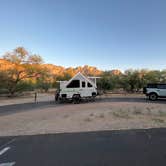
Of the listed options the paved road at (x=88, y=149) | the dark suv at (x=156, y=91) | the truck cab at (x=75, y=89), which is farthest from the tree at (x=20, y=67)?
the paved road at (x=88, y=149)

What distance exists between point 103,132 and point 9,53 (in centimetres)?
2460

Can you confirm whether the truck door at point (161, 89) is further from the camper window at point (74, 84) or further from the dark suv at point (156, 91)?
the camper window at point (74, 84)

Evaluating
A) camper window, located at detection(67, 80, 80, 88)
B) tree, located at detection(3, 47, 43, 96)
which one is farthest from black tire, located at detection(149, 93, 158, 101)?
tree, located at detection(3, 47, 43, 96)

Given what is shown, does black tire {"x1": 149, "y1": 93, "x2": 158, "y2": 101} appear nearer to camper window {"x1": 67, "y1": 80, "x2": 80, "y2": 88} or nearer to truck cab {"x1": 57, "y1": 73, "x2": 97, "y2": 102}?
truck cab {"x1": 57, "y1": 73, "x2": 97, "y2": 102}

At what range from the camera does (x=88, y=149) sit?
15.0 ft

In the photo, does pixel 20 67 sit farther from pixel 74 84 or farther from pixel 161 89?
pixel 161 89

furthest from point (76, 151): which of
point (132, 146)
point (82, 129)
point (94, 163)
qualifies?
point (82, 129)

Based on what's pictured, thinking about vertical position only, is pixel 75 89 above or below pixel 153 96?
above

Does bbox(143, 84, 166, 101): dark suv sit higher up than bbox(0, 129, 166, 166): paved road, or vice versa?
bbox(143, 84, 166, 101): dark suv

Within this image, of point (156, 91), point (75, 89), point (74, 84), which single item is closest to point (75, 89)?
point (75, 89)

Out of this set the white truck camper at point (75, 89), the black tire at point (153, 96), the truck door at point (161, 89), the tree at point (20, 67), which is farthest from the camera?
the tree at point (20, 67)

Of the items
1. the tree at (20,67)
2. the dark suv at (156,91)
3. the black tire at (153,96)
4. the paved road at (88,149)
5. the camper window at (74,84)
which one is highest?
the tree at (20,67)

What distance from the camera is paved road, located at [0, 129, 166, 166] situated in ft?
12.5

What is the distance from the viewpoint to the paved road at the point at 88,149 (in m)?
3.80
